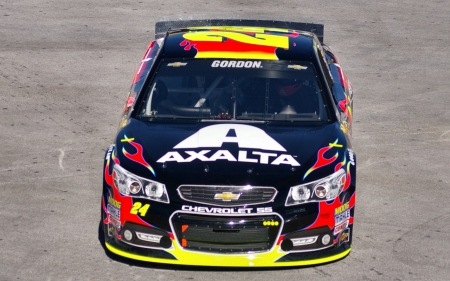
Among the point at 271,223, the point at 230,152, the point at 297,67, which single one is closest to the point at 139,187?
the point at 230,152

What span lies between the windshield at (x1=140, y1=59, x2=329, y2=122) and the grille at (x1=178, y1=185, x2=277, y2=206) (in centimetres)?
136

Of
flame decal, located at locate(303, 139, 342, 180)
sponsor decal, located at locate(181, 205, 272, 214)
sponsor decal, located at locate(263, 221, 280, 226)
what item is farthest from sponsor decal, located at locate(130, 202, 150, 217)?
flame decal, located at locate(303, 139, 342, 180)

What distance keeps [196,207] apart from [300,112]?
5.90ft

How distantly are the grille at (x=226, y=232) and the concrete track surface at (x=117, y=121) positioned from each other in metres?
0.33

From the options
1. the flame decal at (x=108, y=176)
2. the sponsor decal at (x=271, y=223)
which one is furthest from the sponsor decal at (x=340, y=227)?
the flame decal at (x=108, y=176)

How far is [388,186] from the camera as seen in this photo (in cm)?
984

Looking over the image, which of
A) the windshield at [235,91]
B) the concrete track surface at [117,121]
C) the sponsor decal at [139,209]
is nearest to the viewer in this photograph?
the sponsor decal at [139,209]

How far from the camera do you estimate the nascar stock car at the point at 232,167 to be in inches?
291

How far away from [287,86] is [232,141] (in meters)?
1.15

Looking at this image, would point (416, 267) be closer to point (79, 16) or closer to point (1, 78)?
point (1, 78)

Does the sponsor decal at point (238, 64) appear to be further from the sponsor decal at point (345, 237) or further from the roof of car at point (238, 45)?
the sponsor decal at point (345, 237)

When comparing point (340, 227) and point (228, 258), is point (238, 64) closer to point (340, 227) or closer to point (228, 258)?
point (340, 227)

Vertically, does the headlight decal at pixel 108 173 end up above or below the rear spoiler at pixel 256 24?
below

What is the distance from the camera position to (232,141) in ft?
26.2
